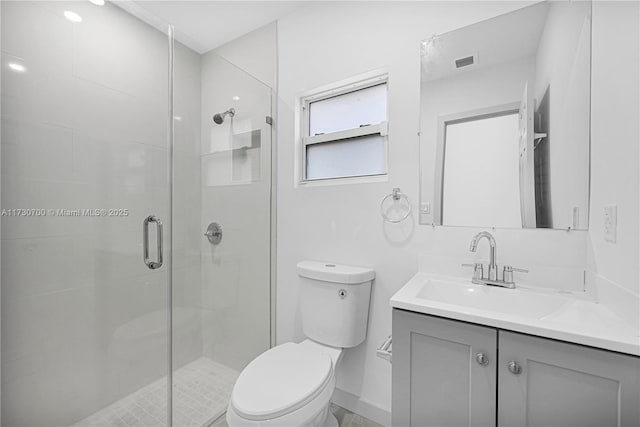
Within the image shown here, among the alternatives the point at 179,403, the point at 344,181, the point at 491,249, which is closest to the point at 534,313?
the point at 491,249

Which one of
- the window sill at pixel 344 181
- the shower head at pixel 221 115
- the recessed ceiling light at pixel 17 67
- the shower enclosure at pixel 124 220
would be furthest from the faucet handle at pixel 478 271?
the recessed ceiling light at pixel 17 67

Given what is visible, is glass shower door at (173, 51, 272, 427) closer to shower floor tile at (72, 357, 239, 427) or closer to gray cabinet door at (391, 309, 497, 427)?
shower floor tile at (72, 357, 239, 427)

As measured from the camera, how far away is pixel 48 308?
3.99 ft

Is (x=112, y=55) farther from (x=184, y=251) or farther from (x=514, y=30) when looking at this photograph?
(x=514, y=30)

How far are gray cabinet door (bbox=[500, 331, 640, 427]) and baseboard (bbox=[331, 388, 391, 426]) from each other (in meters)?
0.80

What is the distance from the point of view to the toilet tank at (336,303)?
1.38 m

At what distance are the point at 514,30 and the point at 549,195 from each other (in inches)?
27.7

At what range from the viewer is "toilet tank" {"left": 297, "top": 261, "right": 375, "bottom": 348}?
1380mm

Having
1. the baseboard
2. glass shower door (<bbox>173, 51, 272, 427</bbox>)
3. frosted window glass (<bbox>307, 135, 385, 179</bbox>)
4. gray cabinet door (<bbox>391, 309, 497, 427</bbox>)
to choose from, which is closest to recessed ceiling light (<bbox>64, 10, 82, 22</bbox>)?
glass shower door (<bbox>173, 51, 272, 427</bbox>)

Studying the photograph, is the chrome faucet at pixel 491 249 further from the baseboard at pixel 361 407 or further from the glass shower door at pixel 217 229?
the glass shower door at pixel 217 229

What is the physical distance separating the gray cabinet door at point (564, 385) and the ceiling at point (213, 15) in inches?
80.7

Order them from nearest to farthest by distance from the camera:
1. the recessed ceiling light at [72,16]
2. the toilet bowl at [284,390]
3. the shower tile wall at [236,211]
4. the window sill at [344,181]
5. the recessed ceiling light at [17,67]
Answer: the toilet bowl at [284,390]
the recessed ceiling light at [17,67]
the recessed ceiling light at [72,16]
the window sill at [344,181]
the shower tile wall at [236,211]

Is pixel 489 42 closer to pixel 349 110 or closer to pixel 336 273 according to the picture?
pixel 349 110

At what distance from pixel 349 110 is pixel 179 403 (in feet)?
6.12
